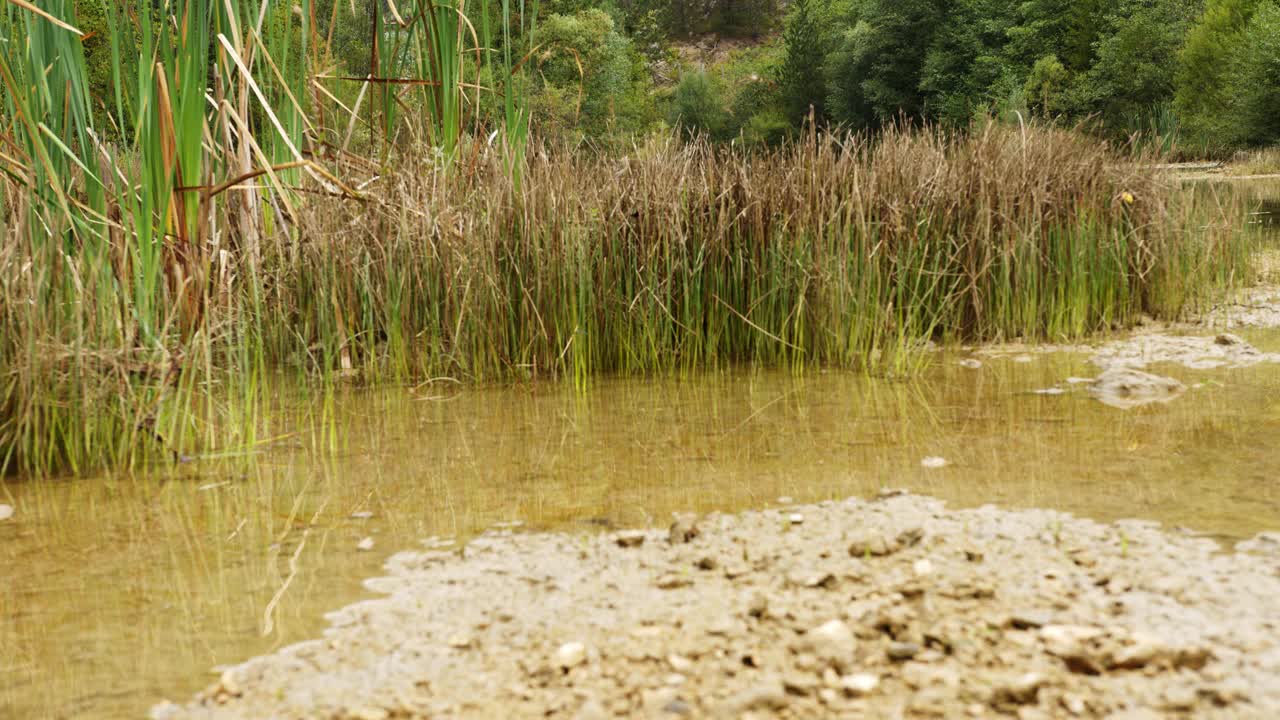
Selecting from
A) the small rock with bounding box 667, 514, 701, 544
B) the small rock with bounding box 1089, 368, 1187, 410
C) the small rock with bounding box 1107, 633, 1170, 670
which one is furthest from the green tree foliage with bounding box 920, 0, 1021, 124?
the small rock with bounding box 1107, 633, 1170, 670

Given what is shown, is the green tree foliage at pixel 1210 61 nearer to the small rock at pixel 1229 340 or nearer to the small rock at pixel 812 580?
the small rock at pixel 1229 340

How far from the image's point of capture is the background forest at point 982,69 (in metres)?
33.9

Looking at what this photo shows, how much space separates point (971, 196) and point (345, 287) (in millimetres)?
3231

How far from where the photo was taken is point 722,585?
81.1 inches

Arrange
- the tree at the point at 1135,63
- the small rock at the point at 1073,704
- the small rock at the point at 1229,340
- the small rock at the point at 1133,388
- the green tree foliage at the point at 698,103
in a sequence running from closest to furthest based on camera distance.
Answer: the small rock at the point at 1073,704 < the small rock at the point at 1133,388 < the small rock at the point at 1229,340 < the tree at the point at 1135,63 < the green tree foliage at the point at 698,103

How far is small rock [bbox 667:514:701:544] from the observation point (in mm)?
2352

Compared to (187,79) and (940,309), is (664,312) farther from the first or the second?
(187,79)

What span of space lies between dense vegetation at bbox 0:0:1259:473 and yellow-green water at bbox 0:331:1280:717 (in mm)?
353

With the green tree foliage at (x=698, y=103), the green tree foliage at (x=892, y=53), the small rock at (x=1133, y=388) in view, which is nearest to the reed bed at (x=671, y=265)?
the small rock at (x=1133, y=388)

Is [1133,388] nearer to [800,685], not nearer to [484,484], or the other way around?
[484,484]

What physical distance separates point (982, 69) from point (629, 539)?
4597 centimetres

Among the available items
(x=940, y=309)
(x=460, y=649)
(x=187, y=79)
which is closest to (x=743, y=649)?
(x=460, y=649)

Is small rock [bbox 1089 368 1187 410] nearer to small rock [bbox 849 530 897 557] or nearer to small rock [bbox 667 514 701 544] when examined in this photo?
small rock [bbox 849 530 897 557]

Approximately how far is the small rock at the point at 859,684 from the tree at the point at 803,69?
53.7 metres
